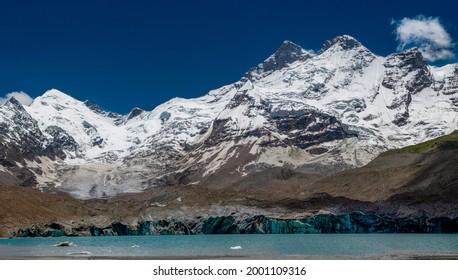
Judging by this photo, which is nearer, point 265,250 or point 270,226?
point 265,250

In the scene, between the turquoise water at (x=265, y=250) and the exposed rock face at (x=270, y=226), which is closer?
the turquoise water at (x=265, y=250)

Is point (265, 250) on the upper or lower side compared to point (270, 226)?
lower

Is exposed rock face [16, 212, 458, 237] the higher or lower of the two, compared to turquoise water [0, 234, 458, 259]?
higher

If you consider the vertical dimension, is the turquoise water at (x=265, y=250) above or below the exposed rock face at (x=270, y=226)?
below

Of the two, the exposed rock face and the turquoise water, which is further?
the exposed rock face

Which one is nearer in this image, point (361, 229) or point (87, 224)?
point (361, 229)
